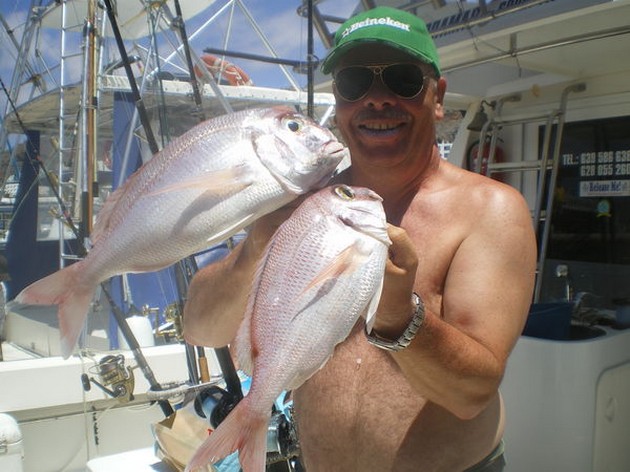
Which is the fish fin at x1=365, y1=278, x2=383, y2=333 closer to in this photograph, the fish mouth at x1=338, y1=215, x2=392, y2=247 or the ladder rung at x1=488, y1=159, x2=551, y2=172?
the fish mouth at x1=338, y1=215, x2=392, y2=247

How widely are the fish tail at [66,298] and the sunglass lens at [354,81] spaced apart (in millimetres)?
847

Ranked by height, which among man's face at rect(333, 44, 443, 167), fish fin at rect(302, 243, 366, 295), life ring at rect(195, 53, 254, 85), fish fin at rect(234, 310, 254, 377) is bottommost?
fish fin at rect(234, 310, 254, 377)

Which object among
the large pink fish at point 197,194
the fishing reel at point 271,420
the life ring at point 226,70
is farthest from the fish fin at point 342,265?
the life ring at point 226,70

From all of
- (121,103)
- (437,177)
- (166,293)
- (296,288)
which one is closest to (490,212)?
(437,177)

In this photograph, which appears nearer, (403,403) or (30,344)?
(403,403)

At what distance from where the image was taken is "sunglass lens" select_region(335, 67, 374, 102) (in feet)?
5.25

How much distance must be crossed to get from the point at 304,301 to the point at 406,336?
279mm

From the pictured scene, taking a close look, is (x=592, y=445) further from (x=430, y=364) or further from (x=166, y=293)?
(x=166, y=293)

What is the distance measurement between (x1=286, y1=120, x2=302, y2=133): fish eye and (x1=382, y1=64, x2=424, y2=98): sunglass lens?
41cm

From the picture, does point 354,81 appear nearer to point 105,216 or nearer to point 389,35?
point 389,35

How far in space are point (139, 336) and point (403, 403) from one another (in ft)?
10.7

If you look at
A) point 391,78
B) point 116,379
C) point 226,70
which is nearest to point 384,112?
point 391,78

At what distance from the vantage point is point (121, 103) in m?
6.46

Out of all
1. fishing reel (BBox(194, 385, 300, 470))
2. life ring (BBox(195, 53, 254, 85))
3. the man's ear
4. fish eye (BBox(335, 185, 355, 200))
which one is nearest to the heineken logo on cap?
the man's ear
